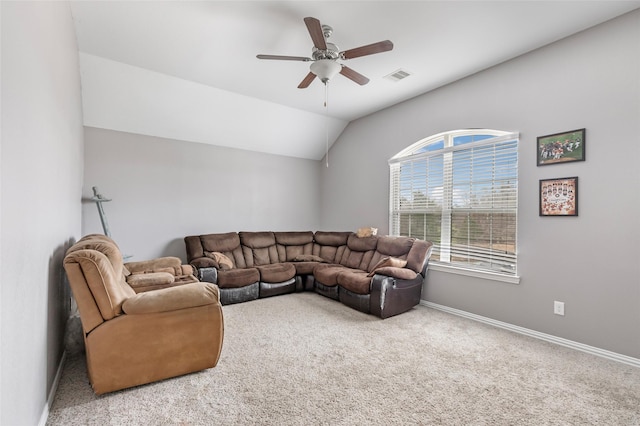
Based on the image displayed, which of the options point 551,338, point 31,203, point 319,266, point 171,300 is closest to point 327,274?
point 319,266

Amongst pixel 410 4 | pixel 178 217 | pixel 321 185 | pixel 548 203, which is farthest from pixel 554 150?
pixel 178 217

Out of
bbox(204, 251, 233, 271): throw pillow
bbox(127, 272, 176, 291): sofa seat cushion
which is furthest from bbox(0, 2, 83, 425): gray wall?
bbox(204, 251, 233, 271): throw pillow

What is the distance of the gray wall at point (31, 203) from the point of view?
3.80ft

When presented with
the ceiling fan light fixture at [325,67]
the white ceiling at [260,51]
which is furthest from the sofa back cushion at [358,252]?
the ceiling fan light fixture at [325,67]

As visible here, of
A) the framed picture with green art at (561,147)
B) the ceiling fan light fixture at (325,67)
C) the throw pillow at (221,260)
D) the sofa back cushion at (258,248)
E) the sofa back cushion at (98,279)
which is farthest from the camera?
the sofa back cushion at (258,248)

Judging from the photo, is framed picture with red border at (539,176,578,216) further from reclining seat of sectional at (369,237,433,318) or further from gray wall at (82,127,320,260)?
gray wall at (82,127,320,260)

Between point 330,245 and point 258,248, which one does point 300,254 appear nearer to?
point 330,245

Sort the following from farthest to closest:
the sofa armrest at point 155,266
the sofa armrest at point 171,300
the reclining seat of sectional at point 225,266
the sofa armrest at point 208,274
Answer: the reclining seat of sectional at point 225,266, the sofa armrest at point 208,274, the sofa armrest at point 155,266, the sofa armrest at point 171,300

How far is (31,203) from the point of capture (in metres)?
1.48

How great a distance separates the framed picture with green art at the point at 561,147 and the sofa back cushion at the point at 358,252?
8.02 feet

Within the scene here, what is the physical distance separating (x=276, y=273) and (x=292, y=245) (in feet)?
3.51

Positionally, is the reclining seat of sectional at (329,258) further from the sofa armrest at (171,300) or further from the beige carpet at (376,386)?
Answer: the sofa armrest at (171,300)

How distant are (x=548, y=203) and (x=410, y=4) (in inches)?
94.5

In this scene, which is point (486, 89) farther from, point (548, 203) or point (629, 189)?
point (629, 189)
